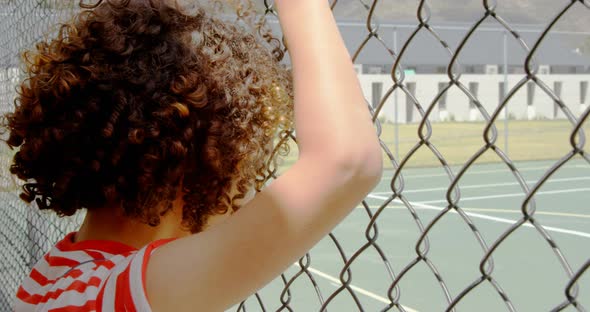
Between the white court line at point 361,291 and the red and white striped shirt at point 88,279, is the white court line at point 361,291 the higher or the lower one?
the lower one

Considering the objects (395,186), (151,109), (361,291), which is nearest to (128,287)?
(151,109)

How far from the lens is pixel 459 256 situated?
709 cm

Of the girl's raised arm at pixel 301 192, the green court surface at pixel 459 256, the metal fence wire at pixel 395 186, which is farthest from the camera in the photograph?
the green court surface at pixel 459 256

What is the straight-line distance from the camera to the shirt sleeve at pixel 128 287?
824 mm

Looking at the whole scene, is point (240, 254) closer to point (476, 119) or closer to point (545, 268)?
point (545, 268)

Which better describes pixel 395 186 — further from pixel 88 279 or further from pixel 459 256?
pixel 459 256

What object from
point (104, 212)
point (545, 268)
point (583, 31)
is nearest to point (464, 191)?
point (545, 268)

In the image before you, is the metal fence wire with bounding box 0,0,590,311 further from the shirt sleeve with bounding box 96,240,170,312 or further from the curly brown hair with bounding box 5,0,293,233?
the shirt sleeve with bounding box 96,240,170,312

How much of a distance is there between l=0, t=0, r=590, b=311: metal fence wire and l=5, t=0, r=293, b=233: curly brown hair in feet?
0.65

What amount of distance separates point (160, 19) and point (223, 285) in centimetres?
40

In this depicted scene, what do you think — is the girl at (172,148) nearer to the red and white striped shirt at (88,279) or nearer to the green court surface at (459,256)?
the red and white striped shirt at (88,279)

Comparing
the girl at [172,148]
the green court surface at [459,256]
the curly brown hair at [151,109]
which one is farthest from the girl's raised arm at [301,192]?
the green court surface at [459,256]

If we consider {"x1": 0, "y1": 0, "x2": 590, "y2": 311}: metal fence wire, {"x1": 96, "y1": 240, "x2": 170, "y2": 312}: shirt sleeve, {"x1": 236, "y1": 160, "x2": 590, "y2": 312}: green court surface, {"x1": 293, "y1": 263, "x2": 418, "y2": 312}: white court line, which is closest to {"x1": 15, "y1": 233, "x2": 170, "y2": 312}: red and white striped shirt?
{"x1": 96, "y1": 240, "x2": 170, "y2": 312}: shirt sleeve

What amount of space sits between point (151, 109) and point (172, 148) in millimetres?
59
